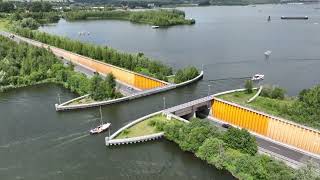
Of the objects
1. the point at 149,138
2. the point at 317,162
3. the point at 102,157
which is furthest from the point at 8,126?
the point at 317,162

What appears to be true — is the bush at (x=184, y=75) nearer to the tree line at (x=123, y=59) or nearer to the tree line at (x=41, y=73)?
the tree line at (x=123, y=59)

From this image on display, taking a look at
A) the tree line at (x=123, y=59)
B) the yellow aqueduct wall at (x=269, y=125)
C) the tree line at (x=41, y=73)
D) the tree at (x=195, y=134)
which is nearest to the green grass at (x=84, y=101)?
the tree line at (x=41, y=73)

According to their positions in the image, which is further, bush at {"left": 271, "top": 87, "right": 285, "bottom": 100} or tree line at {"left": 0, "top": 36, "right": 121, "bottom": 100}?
tree line at {"left": 0, "top": 36, "right": 121, "bottom": 100}

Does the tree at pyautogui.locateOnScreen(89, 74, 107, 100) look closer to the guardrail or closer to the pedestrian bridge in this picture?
the guardrail

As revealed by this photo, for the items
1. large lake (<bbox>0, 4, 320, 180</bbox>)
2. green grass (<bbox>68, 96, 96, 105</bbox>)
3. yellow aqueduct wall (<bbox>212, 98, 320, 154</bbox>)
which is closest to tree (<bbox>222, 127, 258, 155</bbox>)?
large lake (<bbox>0, 4, 320, 180</bbox>)

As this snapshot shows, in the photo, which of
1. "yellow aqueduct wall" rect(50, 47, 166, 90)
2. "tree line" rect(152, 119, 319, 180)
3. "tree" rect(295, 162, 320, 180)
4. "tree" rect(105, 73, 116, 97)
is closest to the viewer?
"tree" rect(295, 162, 320, 180)

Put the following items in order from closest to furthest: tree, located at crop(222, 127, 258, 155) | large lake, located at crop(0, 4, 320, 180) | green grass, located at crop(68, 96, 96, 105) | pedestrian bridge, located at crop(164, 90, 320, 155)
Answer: tree, located at crop(222, 127, 258, 155) → large lake, located at crop(0, 4, 320, 180) → pedestrian bridge, located at crop(164, 90, 320, 155) → green grass, located at crop(68, 96, 96, 105)
